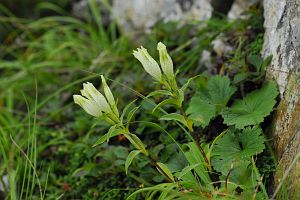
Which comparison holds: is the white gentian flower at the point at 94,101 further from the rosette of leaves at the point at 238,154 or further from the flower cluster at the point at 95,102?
the rosette of leaves at the point at 238,154

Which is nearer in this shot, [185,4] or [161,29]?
[161,29]

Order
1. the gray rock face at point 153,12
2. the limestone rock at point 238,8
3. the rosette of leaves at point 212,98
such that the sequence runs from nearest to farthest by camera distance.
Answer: the rosette of leaves at point 212,98 → the limestone rock at point 238,8 → the gray rock face at point 153,12

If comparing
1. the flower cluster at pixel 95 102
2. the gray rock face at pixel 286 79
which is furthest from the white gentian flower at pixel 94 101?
the gray rock face at pixel 286 79

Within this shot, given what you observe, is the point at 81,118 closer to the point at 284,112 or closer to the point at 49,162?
the point at 49,162

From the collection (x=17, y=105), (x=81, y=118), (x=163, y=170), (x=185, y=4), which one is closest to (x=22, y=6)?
(x=17, y=105)

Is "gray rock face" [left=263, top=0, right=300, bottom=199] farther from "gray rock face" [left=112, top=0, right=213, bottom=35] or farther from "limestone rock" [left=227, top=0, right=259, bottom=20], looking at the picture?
"gray rock face" [left=112, top=0, right=213, bottom=35]
